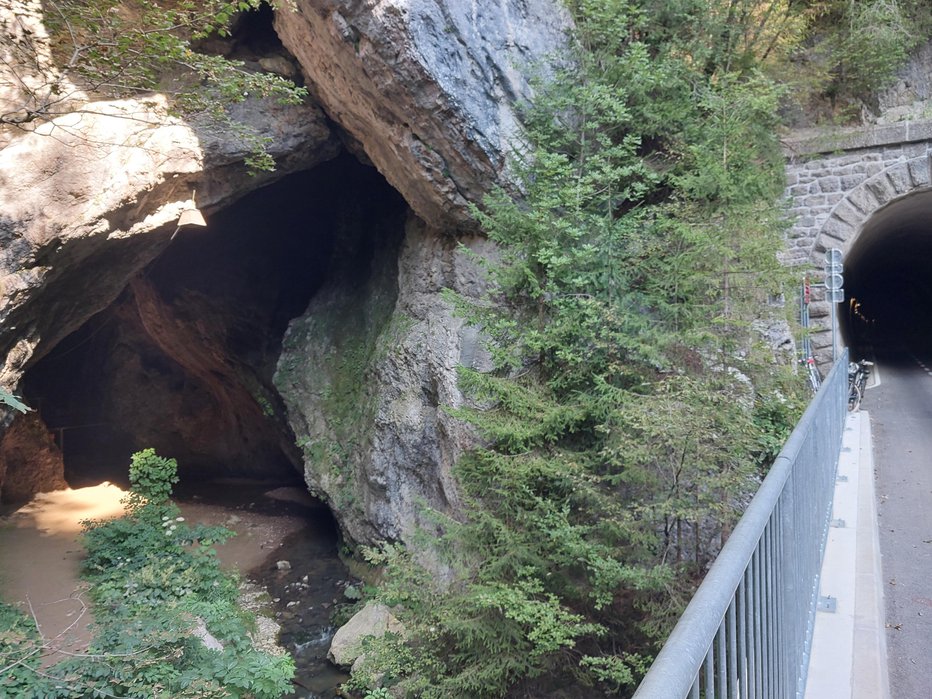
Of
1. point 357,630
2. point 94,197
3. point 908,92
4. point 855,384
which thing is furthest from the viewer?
point 908,92

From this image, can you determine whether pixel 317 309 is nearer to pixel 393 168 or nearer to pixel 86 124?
pixel 393 168

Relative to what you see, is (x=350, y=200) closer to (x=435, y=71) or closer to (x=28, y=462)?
(x=435, y=71)

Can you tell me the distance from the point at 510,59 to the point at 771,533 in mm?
8180

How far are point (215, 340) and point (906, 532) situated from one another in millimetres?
14452

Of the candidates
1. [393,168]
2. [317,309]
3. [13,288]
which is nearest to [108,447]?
[317,309]

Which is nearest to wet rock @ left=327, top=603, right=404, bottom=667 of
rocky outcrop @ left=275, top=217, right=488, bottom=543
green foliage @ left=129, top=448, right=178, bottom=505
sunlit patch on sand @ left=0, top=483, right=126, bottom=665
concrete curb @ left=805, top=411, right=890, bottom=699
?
rocky outcrop @ left=275, top=217, right=488, bottom=543

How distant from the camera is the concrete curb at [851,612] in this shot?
9.46ft

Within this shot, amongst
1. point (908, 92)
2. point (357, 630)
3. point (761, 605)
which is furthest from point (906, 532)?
point (908, 92)

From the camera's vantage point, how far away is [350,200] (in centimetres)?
1365

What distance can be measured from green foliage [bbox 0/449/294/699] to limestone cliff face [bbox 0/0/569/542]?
7.56 feet

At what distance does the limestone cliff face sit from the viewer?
762cm

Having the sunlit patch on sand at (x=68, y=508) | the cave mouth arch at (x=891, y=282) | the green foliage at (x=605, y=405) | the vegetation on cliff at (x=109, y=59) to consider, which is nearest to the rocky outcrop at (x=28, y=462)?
the sunlit patch on sand at (x=68, y=508)

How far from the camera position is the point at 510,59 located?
8.84 metres

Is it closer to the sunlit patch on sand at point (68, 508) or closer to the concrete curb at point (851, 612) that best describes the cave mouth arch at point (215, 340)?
the sunlit patch on sand at point (68, 508)
